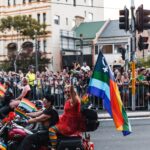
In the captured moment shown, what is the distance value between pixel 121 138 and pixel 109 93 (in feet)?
13.1

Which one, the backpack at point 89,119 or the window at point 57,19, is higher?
the window at point 57,19

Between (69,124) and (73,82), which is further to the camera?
(73,82)

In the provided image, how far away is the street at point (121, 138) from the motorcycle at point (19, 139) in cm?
217

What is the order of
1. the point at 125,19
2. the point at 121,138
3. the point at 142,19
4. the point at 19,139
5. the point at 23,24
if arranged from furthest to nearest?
the point at 23,24 < the point at 125,19 < the point at 142,19 < the point at 121,138 < the point at 19,139

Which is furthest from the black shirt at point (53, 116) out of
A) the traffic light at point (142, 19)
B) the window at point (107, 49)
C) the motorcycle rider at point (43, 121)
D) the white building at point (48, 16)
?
the window at point (107, 49)

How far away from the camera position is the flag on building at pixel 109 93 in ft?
28.4

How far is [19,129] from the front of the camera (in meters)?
9.47

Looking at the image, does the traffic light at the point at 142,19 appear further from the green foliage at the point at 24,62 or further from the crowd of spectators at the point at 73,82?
the green foliage at the point at 24,62

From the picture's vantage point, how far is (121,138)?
41.5 feet

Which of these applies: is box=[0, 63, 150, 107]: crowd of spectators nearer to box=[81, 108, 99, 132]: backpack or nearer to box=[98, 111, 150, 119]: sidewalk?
box=[98, 111, 150, 119]: sidewalk

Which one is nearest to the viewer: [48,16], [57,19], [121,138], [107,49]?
[121,138]

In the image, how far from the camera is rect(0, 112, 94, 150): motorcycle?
855 cm

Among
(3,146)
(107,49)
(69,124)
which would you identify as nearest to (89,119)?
(69,124)

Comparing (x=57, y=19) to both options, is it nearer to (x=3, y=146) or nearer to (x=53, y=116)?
(x=3, y=146)
